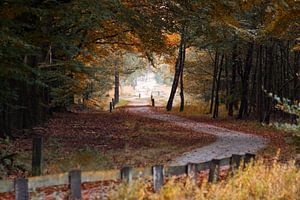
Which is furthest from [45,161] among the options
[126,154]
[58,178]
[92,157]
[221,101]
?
[221,101]

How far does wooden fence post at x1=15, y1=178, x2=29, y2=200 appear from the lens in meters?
7.42

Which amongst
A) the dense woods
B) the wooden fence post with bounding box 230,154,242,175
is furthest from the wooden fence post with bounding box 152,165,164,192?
the dense woods

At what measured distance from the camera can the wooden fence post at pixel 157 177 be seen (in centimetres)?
901

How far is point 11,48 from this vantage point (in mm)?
11062

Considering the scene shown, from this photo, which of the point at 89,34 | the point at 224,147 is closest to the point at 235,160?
the point at 224,147

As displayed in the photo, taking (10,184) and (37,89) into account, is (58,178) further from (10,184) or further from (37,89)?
(37,89)

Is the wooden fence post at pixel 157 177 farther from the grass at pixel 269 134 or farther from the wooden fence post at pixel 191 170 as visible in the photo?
the grass at pixel 269 134

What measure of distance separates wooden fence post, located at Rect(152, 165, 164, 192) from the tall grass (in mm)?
143

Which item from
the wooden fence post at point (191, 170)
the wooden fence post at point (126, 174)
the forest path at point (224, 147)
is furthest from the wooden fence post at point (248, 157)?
the wooden fence post at point (126, 174)

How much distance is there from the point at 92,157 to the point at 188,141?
21.0ft

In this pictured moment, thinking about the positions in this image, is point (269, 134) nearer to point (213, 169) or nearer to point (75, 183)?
point (213, 169)

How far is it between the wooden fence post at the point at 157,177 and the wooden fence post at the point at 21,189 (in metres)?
2.62

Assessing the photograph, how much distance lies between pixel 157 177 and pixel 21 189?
2777 millimetres

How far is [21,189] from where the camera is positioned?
293 inches
